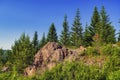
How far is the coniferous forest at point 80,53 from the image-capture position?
158 ft

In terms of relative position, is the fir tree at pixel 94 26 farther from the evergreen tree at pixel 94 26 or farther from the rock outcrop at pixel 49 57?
the rock outcrop at pixel 49 57

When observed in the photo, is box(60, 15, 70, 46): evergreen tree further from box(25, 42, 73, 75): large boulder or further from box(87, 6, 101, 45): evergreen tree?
box(25, 42, 73, 75): large boulder

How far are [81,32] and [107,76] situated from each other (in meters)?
44.5

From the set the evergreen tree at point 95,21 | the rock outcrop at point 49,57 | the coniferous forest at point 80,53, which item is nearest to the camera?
the coniferous forest at point 80,53

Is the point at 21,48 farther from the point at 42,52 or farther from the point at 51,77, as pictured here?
the point at 51,77

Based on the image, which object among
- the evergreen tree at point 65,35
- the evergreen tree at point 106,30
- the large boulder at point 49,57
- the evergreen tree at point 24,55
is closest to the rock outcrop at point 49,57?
the large boulder at point 49,57

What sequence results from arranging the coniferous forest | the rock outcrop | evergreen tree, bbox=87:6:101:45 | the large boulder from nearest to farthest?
1. the coniferous forest
2. the rock outcrop
3. the large boulder
4. evergreen tree, bbox=87:6:101:45

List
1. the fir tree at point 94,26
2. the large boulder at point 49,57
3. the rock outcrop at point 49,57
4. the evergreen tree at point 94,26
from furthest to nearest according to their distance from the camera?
the fir tree at point 94,26 → the evergreen tree at point 94,26 → the large boulder at point 49,57 → the rock outcrop at point 49,57

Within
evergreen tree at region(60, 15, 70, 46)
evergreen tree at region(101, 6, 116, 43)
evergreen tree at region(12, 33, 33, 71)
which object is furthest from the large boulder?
evergreen tree at region(60, 15, 70, 46)

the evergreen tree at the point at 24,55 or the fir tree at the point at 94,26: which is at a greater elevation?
the fir tree at the point at 94,26

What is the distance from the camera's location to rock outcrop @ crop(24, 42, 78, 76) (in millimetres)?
60531

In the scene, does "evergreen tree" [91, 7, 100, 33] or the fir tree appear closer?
the fir tree

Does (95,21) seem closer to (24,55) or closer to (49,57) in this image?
(24,55)

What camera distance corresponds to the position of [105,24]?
8131 centimetres
